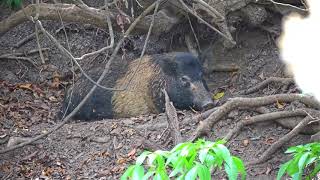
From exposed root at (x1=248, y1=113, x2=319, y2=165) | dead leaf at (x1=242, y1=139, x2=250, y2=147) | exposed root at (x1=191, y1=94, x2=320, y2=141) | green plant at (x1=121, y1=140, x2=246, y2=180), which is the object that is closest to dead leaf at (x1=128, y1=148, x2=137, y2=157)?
exposed root at (x1=191, y1=94, x2=320, y2=141)

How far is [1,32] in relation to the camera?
7137 millimetres

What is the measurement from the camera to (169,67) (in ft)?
25.1

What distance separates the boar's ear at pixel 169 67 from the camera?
7.61 metres

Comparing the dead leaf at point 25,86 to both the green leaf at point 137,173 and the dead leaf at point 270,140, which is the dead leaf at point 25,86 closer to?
the dead leaf at point 270,140

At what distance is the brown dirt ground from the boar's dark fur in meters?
0.34

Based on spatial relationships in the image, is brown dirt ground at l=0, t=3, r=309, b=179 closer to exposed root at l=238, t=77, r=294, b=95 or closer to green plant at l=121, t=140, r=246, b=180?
exposed root at l=238, t=77, r=294, b=95

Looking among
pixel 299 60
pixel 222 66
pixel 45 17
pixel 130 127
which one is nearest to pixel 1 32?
pixel 45 17

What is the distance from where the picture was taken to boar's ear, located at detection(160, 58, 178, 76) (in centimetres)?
761

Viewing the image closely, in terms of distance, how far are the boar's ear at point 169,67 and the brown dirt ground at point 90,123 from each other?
55cm

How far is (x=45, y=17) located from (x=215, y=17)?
1.86 meters

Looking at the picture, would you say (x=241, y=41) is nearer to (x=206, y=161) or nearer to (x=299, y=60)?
(x=299, y=60)

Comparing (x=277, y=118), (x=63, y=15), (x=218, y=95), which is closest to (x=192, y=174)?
(x=277, y=118)

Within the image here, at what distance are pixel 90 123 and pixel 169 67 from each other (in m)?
1.35

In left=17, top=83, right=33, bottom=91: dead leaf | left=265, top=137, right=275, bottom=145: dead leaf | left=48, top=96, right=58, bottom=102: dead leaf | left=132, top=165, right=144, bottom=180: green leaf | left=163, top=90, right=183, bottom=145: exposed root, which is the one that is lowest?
left=48, top=96, right=58, bottom=102: dead leaf
